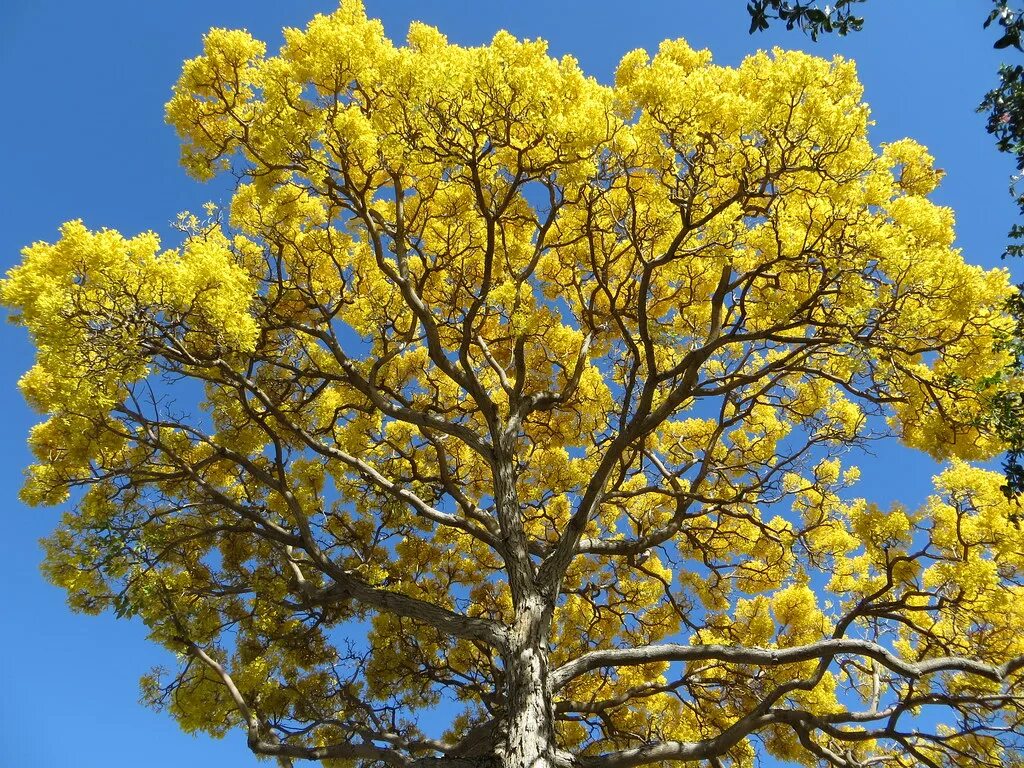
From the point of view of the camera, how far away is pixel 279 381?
318 inches

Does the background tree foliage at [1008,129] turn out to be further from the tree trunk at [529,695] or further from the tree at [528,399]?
the tree trunk at [529,695]

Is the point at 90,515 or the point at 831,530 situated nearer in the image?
the point at 90,515

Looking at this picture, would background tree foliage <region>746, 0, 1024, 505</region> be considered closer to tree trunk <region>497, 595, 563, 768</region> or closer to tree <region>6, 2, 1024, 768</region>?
tree <region>6, 2, 1024, 768</region>

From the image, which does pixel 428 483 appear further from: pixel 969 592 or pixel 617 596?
pixel 969 592

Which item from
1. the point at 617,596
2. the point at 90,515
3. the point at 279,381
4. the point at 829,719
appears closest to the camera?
the point at 829,719

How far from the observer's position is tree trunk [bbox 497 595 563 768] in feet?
17.2

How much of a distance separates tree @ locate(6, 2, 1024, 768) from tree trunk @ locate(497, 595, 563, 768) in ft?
0.09

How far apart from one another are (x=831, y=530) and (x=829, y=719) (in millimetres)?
3901

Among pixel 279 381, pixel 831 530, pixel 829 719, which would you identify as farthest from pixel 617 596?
pixel 279 381

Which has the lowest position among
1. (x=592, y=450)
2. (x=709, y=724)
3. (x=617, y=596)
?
(x=709, y=724)

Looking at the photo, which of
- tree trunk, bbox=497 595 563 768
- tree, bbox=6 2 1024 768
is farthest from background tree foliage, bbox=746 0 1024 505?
tree trunk, bbox=497 595 563 768

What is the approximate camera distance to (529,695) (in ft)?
18.6

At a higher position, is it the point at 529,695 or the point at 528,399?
the point at 528,399

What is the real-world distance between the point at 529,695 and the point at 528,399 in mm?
3626
